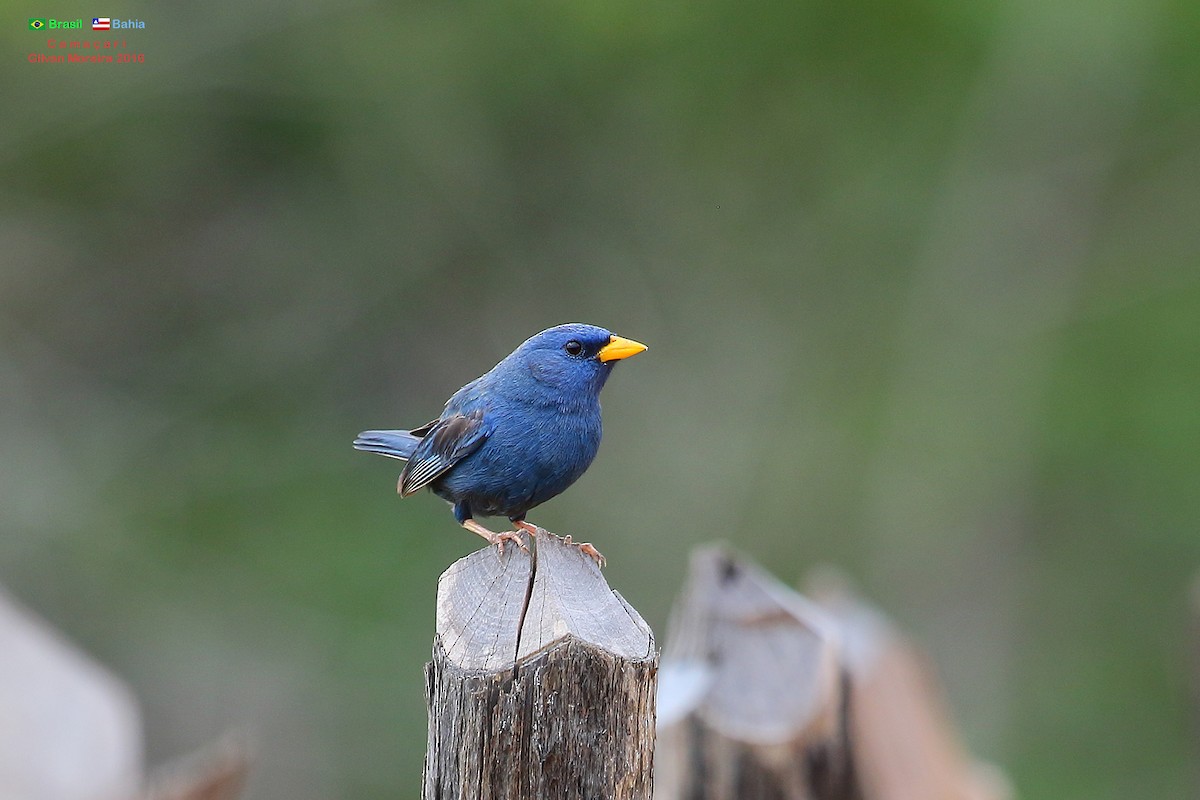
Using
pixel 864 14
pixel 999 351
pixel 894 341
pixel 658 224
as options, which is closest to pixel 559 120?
pixel 658 224

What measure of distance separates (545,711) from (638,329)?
8.32m

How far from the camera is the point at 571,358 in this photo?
3.61m

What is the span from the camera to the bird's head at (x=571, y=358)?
11.6 ft

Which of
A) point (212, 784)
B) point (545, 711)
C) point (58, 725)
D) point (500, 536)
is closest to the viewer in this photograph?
point (545, 711)

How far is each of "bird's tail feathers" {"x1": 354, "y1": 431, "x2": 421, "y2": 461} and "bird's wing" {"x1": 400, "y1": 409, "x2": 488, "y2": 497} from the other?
19.3 inches

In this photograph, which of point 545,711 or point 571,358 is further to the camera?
point 571,358

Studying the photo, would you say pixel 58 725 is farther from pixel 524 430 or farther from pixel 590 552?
pixel 524 430

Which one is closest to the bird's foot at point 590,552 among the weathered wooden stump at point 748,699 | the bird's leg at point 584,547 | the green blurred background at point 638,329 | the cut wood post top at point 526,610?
the bird's leg at point 584,547

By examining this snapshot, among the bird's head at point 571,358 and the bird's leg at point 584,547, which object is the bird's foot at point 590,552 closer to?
the bird's leg at point 584,547

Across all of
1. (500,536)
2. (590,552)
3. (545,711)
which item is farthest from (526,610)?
(500,536)

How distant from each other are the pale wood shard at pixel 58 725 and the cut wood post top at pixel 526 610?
0.79 m

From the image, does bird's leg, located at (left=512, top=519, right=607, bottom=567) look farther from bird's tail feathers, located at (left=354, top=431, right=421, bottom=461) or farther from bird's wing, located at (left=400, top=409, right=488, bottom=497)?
bird's tail feathers, located at (left=354, top=431, right=421, bottom=461)

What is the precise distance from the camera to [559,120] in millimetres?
9969

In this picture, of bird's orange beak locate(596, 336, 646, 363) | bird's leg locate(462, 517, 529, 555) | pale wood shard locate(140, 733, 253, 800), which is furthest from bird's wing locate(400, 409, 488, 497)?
pale wood shard locate(140, 733, 253, 800)
